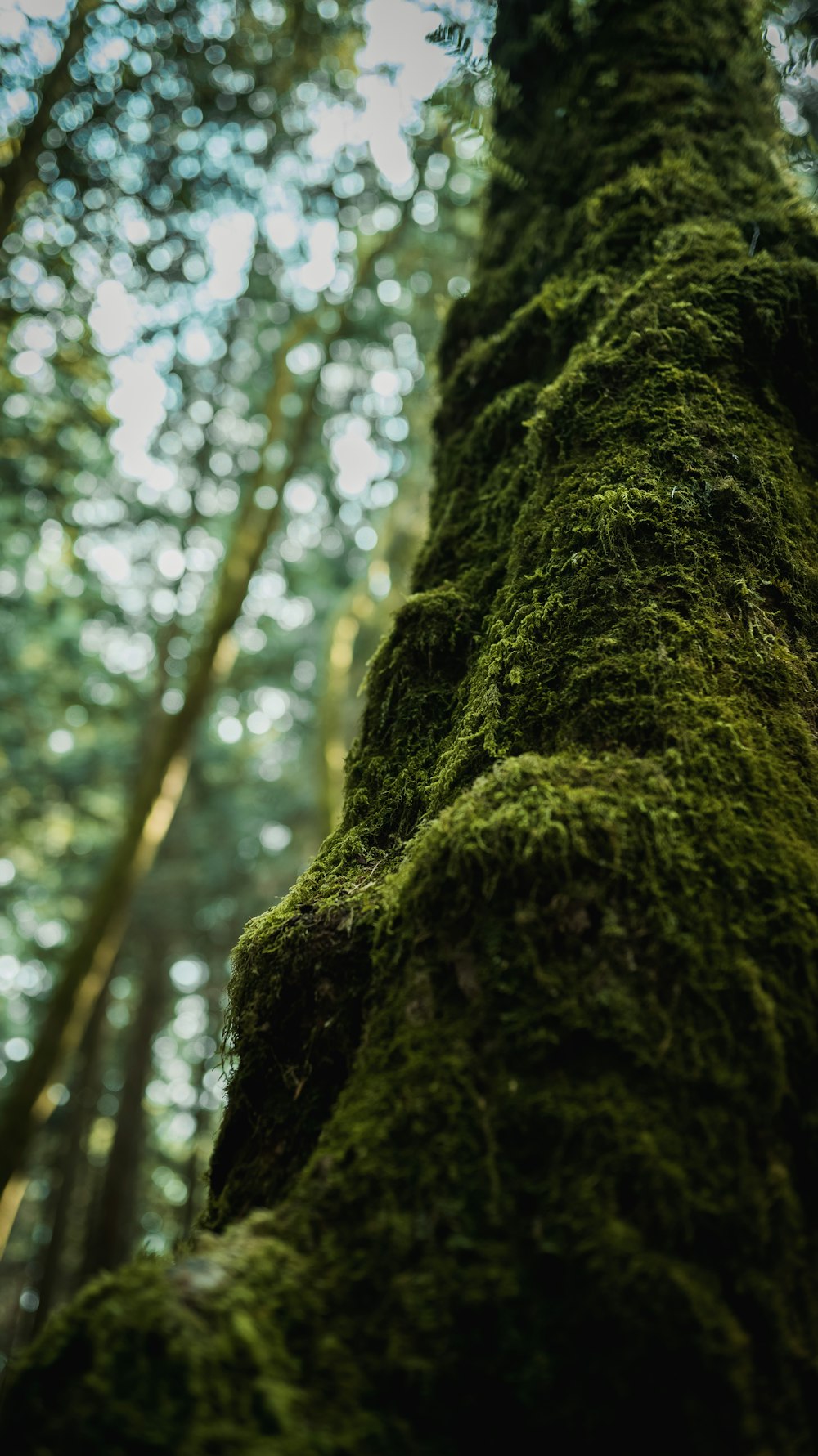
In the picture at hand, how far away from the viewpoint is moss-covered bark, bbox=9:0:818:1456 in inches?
41.8

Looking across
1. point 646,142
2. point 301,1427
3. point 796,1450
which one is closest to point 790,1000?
point 796,1450

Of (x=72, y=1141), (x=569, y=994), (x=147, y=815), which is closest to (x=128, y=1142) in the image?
(x=72, y=1141)

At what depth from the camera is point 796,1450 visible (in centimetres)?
104

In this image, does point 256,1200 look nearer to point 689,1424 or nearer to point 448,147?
point 689,1424

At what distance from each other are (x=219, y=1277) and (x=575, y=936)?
750mm

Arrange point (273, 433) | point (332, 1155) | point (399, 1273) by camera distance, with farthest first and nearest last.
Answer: point (273, 433) < point (332, 1155) < point (399, 1273)

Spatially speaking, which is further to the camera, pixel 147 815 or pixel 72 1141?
pixel 72 1141

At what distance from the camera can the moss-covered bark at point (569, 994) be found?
41.8 inches

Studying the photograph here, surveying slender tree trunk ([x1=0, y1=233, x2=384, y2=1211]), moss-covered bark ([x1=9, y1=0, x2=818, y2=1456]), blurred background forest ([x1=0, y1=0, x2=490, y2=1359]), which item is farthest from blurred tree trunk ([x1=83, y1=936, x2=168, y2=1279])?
moss-covered bark ([x1=9, y1=0, x2=818, y2=1456])

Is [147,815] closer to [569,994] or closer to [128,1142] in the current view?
[569,994]

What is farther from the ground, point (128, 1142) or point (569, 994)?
point (128, 1142)

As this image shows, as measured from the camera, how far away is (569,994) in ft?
4.33

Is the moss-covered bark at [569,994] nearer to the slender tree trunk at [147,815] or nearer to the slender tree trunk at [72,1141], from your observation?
the slender tree trunk at [147,815]

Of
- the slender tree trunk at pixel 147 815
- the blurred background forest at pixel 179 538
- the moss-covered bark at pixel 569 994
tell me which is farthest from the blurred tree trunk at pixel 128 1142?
the moss-covered bark at pixel 569 994
